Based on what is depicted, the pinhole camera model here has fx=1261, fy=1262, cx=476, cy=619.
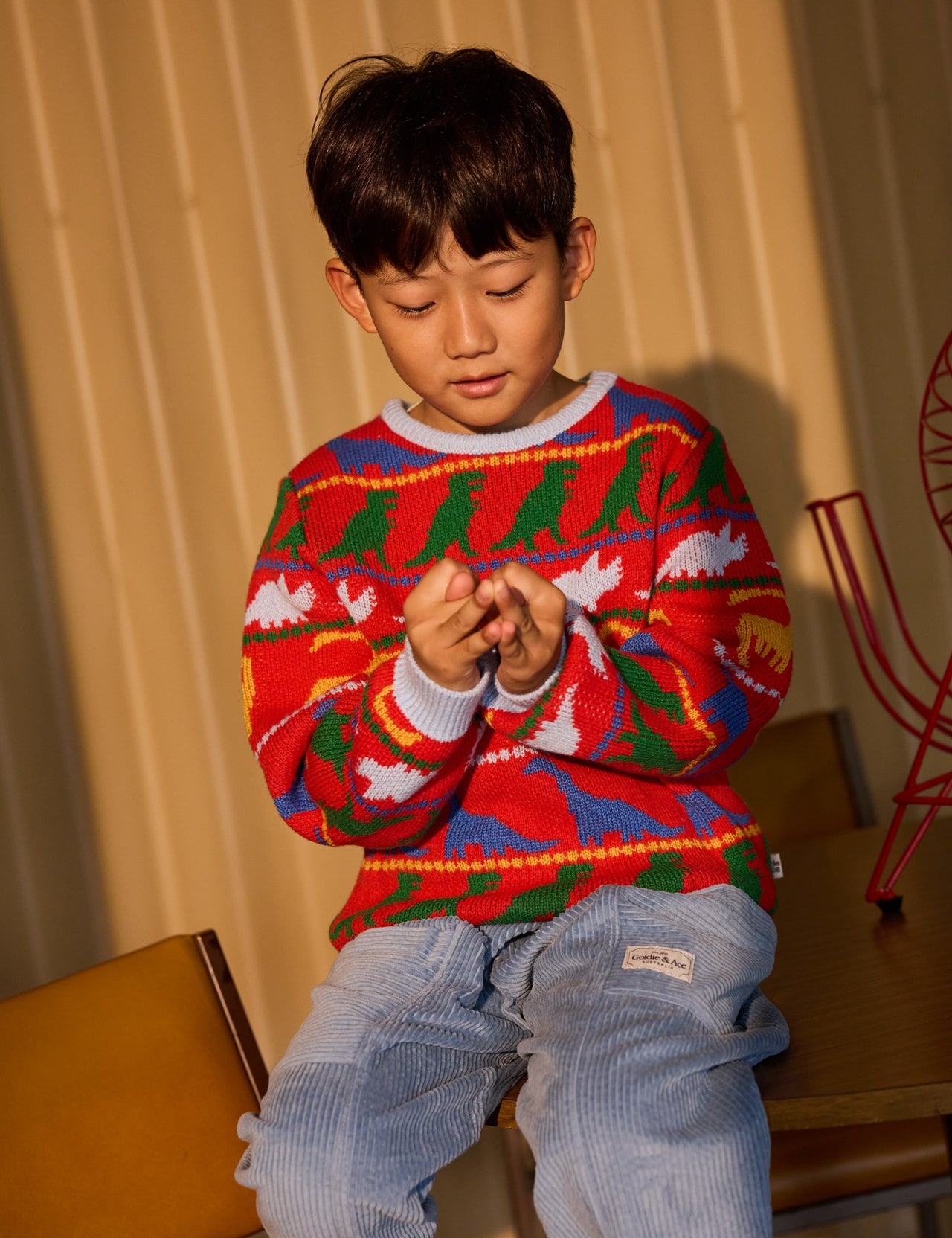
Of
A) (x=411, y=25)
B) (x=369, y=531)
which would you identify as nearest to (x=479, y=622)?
(x=369, y=531)

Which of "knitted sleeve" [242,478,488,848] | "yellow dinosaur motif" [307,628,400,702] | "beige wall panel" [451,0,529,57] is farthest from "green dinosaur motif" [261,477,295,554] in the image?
"beige wall panel" [451,0,529,57]

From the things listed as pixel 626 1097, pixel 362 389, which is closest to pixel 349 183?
pixel 626 1097

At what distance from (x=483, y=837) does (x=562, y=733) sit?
0.12 m

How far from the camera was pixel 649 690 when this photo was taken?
34.4 inches

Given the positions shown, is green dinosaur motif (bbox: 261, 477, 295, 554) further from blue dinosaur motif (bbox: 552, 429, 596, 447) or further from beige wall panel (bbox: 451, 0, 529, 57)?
beige wall panel (bbox: 451, 0, 529, 57)

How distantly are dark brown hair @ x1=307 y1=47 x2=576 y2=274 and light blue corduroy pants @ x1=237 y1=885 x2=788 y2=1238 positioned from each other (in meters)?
0.47

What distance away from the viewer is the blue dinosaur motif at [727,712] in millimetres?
877

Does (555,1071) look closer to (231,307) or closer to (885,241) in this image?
(231,307)

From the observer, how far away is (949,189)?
173 cm

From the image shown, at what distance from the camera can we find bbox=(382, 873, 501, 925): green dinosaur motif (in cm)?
90

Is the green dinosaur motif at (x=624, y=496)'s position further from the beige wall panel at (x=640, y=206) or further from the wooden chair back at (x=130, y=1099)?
the beige wall panel at (x=640, y=206)

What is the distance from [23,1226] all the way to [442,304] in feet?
2.56

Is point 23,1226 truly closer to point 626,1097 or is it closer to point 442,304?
point 626,1097

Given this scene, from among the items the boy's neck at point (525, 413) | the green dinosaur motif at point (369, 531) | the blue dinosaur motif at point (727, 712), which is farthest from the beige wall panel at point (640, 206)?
the blue dinosaur motif at point (727, 712)
